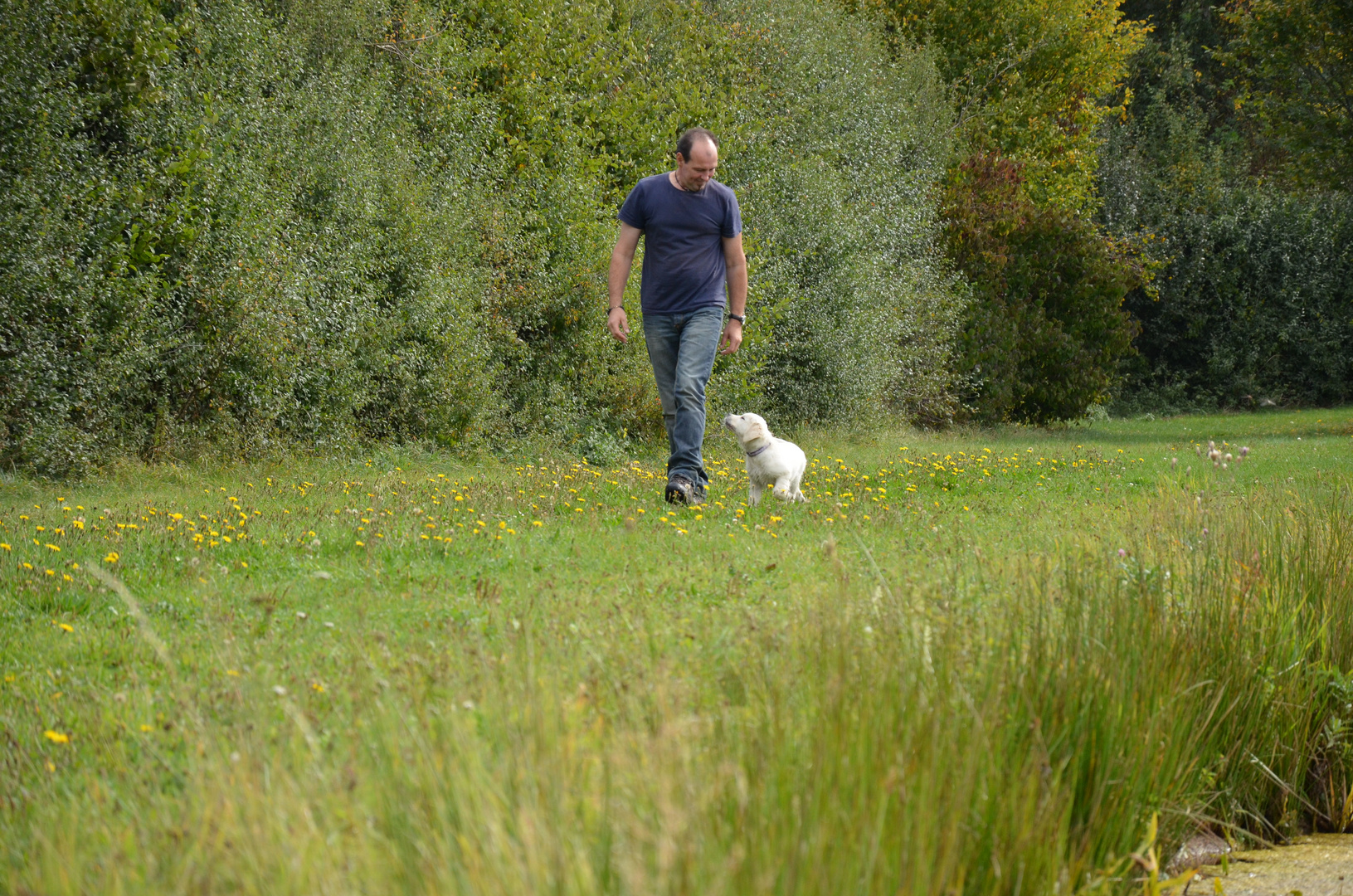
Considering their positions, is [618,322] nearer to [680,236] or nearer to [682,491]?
[680,236]

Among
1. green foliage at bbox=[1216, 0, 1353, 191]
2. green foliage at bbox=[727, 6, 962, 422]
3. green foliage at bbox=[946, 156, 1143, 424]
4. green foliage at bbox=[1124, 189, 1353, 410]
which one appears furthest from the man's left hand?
green foliage at bbox=[1124, 189, 1353, 410]

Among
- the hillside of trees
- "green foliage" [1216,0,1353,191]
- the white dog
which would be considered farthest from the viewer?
"green foliage" [1216,0,1353,191]

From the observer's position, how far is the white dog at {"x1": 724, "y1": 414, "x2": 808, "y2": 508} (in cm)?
867

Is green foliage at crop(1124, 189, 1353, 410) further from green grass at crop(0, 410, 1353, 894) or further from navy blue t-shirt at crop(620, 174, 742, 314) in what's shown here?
navy blue t-shirt at crop(620, 174, 742, 314)

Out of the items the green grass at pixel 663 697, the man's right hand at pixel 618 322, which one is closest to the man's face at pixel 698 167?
the man's right hand at pixel 618 322

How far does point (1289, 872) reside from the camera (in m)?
4.52

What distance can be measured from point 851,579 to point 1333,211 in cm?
3321

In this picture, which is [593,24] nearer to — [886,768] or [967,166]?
[967,166]

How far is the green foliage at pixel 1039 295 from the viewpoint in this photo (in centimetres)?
2539

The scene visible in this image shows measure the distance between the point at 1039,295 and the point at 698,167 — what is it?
20.1 metres

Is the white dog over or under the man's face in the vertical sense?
under

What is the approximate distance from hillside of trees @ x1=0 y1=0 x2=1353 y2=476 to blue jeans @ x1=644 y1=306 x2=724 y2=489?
4983 mm

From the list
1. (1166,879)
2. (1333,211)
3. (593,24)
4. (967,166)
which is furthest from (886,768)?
(1333,211)

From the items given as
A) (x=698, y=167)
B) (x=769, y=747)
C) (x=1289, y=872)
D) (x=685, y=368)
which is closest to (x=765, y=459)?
(x=685, y=368)
